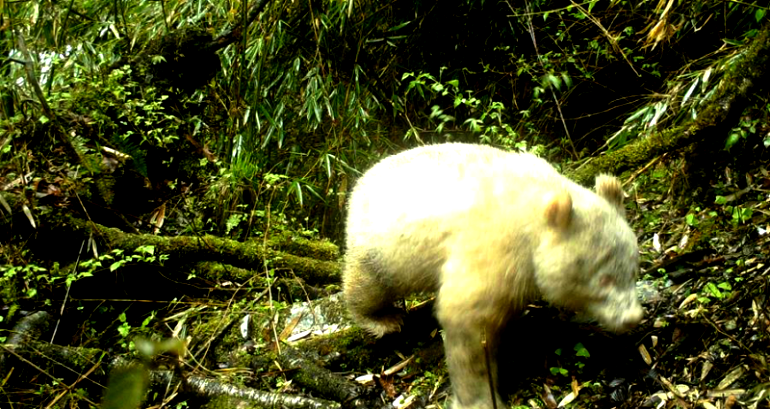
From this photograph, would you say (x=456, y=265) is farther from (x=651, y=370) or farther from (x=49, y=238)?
(x=49, y=238)

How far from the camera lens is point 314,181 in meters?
6.70

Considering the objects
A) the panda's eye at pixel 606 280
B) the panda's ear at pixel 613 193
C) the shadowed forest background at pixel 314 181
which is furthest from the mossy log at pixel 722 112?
the panda's eye at pixel 606 280

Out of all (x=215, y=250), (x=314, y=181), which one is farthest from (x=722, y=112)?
(x=215, y=250)

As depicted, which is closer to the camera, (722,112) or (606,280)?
(606,280)

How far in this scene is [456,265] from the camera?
3.41 m

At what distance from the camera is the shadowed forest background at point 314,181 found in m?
3.74

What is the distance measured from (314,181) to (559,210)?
12.6 feet

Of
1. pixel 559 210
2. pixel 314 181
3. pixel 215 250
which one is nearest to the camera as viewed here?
pixel 559 210

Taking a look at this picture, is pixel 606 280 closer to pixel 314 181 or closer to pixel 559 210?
pixel 559 210

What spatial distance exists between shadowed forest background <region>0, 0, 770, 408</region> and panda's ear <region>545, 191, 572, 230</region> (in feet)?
2.76

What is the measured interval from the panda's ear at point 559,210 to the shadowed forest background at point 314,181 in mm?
840

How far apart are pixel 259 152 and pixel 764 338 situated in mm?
4906

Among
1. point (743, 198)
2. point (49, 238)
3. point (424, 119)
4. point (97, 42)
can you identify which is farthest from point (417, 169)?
point (97, 42)

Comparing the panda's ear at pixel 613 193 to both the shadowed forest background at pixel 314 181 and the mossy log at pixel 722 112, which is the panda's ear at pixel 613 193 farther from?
the mossy log at pixel 722 112
